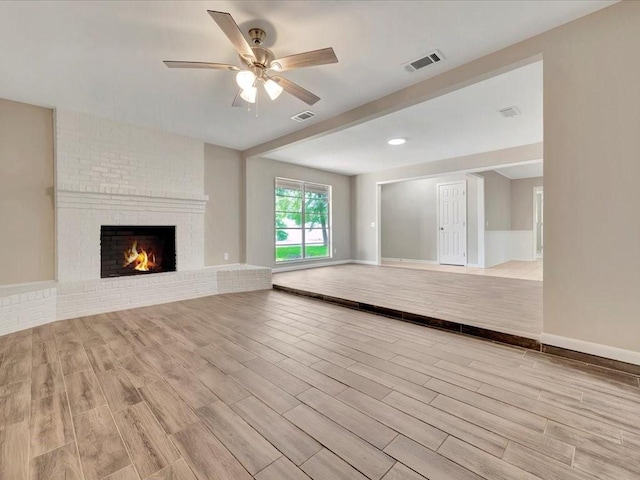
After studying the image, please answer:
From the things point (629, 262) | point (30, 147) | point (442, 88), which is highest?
point (442, 88)

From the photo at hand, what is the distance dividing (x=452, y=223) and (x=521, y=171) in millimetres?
2285

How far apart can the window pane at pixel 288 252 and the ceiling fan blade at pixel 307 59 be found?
4.65 metres

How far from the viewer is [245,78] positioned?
2420 millimetres

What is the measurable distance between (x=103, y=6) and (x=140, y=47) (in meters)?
Answer: 0.46

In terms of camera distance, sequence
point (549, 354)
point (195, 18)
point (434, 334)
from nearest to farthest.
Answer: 1. point (195, 18)
2. point (549, 354)
3. point (434, 334)

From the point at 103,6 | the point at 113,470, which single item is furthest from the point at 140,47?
the point at 113,470

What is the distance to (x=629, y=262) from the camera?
6.57 ft

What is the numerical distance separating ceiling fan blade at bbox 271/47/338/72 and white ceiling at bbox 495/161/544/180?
6.68m

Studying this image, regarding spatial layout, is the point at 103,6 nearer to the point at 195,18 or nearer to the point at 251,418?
the point at 195,18

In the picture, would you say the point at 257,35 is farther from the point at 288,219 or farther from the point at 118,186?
the point at 288,219

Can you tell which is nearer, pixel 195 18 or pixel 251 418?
pixel 251 418

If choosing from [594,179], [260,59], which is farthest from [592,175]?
[260,59]

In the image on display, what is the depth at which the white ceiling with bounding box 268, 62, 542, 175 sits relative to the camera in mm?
3277

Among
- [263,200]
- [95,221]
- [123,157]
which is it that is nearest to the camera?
[95,221]
